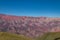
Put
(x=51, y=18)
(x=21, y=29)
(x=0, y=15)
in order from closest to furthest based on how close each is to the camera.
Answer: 1. (x=0, y=15)
2. (x=51, y=18)
3. (x=21, y=29)

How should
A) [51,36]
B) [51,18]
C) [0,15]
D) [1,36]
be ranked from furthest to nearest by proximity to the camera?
[51,18], [0,15], [1,36], [51,36]

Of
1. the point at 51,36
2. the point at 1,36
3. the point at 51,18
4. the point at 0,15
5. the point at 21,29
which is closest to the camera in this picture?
the point at 51,36

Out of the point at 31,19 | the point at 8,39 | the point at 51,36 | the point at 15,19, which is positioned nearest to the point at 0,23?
the point at 15,19

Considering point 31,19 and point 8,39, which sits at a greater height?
point 31,19

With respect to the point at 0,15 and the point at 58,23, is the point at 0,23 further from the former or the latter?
the point at 58,23

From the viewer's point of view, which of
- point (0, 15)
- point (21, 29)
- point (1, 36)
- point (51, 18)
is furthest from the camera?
point (21, 29)

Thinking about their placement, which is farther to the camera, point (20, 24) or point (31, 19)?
point (20, 24)

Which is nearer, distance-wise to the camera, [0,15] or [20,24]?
[0,15]

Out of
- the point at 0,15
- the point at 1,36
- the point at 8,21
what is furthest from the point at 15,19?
the point at 1,36

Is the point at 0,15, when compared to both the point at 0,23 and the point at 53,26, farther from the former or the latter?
the point at 53,26
